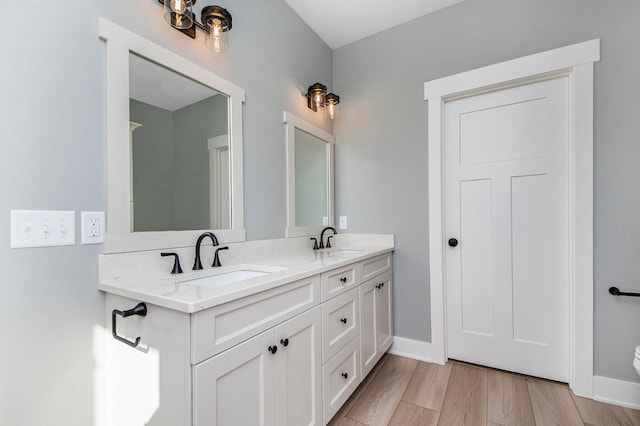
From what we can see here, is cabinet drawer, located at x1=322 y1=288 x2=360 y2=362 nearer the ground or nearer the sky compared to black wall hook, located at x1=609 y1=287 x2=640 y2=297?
nearer the ground

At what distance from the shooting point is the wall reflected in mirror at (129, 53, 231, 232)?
1.23 m

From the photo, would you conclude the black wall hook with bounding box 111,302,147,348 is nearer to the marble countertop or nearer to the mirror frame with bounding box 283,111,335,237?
the marble countertop

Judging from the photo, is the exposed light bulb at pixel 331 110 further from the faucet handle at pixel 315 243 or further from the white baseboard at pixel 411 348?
the white baseboard at pixel 411 348

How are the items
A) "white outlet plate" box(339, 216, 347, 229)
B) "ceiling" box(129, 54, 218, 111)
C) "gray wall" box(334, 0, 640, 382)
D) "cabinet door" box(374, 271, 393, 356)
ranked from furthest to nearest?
"white outlet plate" box(339, 216, 347, 229), "cabinet door" box(374, 271, 393, 356), "gray wall" box(334, 0, 640, 382), "ceiling" box(129, 54, 218, 111)

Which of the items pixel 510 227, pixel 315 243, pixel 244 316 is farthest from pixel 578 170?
pixel 244 316

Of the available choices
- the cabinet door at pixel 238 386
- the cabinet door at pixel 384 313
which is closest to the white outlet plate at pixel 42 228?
the cabinet door at pixel 238 386

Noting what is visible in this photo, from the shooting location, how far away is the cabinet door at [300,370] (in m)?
1.13

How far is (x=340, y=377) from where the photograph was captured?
155cm

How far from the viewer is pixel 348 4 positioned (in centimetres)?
212

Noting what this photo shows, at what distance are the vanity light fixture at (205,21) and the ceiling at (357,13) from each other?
91cm

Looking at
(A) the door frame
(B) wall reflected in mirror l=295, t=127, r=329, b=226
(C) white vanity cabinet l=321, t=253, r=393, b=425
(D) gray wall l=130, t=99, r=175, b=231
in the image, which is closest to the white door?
(A) the door frame

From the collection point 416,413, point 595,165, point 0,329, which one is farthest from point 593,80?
point 0,329

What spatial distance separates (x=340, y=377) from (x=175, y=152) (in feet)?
4.83

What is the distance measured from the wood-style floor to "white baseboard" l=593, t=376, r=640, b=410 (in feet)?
0.13
